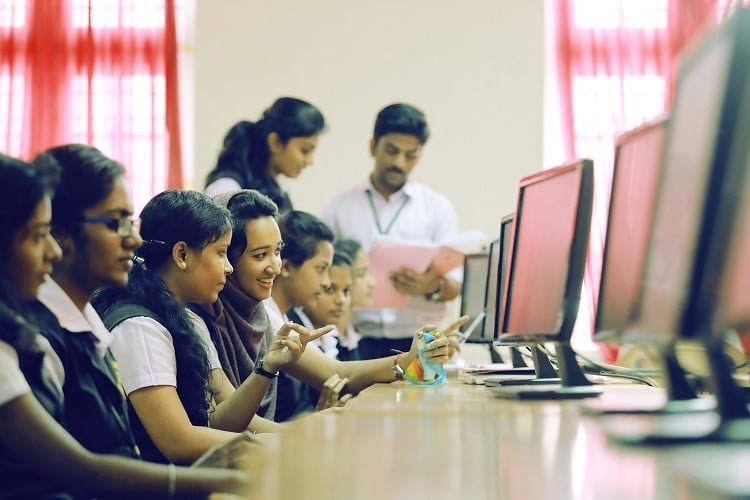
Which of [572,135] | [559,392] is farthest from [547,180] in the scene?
[572,135]

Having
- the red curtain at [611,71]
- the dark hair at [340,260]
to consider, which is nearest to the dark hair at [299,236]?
the dark hair at [340,260]

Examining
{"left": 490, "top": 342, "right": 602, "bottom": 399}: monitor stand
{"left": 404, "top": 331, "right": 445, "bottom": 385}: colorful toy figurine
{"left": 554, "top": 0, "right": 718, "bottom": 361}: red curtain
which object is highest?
{"left": 554, "top": 0, "right": 718, "bottom": 361}: red curtain

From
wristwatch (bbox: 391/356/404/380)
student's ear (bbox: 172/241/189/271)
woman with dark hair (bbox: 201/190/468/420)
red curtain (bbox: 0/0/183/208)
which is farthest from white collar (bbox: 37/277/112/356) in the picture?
A: red curtain (bbox: 0/0/183/208)

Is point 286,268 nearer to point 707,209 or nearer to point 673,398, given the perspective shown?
point 673,398

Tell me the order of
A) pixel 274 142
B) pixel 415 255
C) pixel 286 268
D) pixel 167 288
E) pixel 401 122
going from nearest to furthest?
pixel 167 288
pixel 286 268
pixel 274 142
pixel 415 255
pixel 401 122

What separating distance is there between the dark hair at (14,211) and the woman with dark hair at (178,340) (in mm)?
538

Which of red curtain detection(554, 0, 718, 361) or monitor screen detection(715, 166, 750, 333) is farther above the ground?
red curtain detection(554, 0, 718, 361)

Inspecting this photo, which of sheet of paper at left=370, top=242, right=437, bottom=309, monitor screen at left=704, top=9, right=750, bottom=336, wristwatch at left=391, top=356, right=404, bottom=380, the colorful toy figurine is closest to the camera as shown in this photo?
monitor screen at left=704, top=9, right=750, bottom=336

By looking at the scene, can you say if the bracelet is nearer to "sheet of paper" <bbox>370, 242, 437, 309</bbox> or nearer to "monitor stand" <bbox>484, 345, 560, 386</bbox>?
"monitor stand" <bbox>484, 345, 560, 386</bbox>

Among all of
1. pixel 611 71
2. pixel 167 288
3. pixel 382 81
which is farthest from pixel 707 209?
pixel 611 71

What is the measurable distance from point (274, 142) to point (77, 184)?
1731 millimetres

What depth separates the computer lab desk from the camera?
0.86 metres

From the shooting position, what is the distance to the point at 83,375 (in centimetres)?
158

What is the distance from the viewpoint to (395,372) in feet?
9.20
